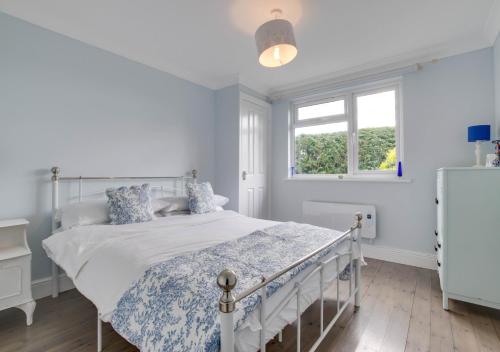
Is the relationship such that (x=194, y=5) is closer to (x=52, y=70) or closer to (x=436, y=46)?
(x=52, y=70)

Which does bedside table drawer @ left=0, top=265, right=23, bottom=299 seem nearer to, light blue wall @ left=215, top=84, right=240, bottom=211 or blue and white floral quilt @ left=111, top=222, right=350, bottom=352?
blue and white floral quilt @ left=111, top=222, right=350, bottom=352

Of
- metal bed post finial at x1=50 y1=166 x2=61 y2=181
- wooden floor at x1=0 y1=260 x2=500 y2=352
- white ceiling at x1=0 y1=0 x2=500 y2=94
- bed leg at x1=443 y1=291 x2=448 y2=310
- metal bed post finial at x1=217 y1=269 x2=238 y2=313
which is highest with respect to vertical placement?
white ceiling at x1=0 y1=0 x2=500 y2=94

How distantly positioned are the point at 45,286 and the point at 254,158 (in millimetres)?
2810

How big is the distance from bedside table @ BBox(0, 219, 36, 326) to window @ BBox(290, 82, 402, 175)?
332cm

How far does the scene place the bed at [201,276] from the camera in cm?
95

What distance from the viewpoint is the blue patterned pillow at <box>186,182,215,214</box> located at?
108 inches

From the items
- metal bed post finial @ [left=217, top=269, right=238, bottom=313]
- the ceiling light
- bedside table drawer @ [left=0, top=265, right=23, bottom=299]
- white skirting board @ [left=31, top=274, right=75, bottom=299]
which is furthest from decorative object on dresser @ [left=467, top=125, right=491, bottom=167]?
white skirting board @ [left=31, top=274, right=75, bottom=299]

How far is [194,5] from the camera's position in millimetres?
2080

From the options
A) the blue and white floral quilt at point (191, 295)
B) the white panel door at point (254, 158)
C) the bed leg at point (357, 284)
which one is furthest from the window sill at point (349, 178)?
the blue and white floral quilt at point (191, 295)

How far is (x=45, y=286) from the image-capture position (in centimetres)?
227

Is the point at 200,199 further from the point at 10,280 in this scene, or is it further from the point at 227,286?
the point at 227,286

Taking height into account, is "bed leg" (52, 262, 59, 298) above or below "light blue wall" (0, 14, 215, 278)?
below

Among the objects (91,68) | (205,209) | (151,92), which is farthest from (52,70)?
(205,209)

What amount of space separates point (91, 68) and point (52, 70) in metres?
0.34
